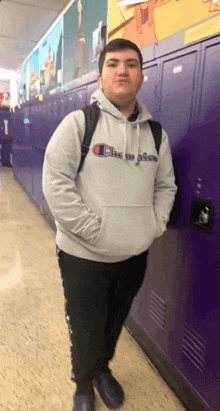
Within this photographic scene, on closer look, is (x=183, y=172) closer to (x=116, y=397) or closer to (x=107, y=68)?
(x=107, y=68)

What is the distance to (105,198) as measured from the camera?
111 cm

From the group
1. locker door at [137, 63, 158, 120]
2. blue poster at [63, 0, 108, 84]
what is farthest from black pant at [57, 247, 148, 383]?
blue poster at [63, 0, 108, 84]

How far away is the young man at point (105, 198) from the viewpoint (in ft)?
3.58

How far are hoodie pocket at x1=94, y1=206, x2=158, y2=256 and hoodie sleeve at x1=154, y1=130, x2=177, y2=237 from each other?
10 cm

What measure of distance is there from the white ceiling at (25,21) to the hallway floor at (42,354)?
287cm

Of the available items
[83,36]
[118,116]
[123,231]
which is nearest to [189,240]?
[123,231]

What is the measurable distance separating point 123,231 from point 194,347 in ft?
2.24

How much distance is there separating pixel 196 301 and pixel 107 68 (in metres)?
1.03

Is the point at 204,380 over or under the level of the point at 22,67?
under

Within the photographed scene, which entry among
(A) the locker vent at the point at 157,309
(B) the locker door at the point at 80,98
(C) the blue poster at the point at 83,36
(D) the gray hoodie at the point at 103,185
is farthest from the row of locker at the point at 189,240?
(C) the blue poster at the point at 83,36

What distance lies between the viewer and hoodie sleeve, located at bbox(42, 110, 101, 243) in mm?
1073

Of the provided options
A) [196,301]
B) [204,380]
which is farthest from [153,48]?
[204,380]

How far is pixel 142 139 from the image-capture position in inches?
47.3

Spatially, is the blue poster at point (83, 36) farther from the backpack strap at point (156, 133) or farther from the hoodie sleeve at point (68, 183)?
the hoodie sleeve at point (68, 183)
